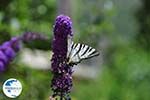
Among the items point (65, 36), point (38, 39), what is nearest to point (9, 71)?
point (38, 39)

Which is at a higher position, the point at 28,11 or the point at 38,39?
the point at 28,11

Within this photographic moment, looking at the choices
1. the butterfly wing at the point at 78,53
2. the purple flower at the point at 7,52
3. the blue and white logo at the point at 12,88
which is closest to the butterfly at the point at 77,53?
the butterfly wing at the point at 78,53

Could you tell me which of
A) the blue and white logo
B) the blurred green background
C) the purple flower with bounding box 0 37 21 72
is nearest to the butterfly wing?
the blue and white logo

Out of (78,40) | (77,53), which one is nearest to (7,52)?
(77,53)

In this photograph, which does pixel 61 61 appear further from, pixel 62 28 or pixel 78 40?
pixel 78 40

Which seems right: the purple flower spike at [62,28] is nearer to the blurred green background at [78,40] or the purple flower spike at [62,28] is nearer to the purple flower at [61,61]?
the purple flower at [61,61]

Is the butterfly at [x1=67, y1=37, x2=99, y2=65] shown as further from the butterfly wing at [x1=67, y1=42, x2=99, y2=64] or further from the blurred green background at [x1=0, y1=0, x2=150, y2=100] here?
the blurred green background at [x1=0, y1=0, x2=150, y2=100]

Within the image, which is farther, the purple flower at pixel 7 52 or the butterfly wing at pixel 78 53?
the purple flower at pixel 7 52

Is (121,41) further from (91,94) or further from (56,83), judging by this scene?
(56,83)
